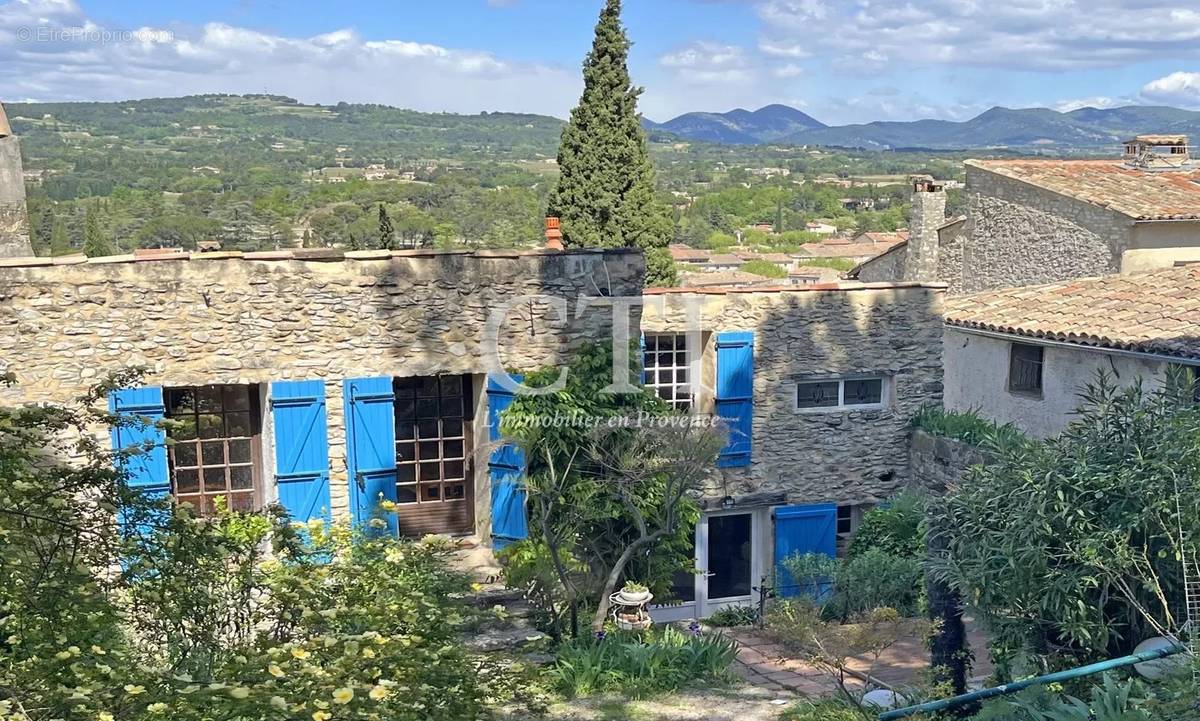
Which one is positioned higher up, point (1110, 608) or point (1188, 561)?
point (1188, 561)

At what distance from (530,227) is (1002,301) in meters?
29.2

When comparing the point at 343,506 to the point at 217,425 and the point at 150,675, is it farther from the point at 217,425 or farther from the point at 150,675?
the point at 150,675

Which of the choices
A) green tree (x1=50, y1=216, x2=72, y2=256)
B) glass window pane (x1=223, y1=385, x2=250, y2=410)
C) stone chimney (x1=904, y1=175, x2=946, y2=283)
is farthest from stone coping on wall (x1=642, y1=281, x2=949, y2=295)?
green tree (x1=50, y1=216, x2=72, y2=256)

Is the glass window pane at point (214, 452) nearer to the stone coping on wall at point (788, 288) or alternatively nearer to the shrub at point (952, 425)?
the stone coping on wall at point (788, 288)

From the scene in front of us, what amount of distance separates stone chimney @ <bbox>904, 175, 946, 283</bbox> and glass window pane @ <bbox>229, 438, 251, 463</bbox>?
14.0 metres

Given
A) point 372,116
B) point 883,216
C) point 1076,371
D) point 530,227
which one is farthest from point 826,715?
point 372,116

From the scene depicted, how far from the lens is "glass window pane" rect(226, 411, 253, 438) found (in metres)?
10.6

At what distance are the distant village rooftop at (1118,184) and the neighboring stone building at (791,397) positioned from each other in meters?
5.80

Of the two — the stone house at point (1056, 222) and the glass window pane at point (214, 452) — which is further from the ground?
the stone house at point (1056, 222)

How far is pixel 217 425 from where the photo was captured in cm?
1054

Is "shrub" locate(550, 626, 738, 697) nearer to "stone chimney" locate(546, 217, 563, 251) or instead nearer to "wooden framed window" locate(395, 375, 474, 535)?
"wooden framed window" locate(395, 375, 474, 535)

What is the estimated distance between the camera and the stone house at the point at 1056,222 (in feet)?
56.0

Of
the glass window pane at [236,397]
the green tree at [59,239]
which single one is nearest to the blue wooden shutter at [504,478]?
the glass window pane at [236,397]

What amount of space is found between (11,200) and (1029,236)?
51.1ft
